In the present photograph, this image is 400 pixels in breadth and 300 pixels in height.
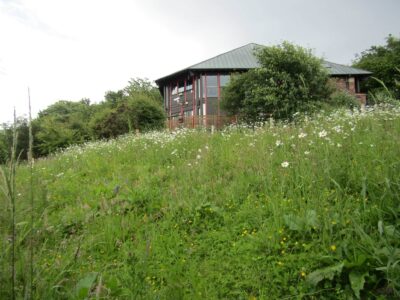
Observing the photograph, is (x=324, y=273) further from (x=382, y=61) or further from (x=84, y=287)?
(x=382, y=61)

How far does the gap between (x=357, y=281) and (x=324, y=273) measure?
0.20 meters

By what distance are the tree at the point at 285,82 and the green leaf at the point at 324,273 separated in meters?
13.9

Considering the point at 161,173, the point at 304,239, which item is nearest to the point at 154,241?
A: the point at 304,239

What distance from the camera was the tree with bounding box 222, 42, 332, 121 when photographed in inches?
622

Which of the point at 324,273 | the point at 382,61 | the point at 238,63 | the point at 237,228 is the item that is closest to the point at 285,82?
the point at 238,63

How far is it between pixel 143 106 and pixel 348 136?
14.4m

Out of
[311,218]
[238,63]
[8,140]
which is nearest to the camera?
[8,140]

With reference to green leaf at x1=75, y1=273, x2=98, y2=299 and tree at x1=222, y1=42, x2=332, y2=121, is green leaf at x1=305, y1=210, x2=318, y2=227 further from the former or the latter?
tree at x1=222, y1=42, x2=332, y2=121

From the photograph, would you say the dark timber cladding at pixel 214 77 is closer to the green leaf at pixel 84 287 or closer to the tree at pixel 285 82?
the tree at pixel 285 82

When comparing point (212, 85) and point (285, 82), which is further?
point (212, 85)

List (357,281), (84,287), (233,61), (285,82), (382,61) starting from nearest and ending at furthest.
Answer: (84,287) → (357,281) → (285,82) → (233,61) → (382,61)

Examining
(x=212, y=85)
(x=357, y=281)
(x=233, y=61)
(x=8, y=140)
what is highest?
(x=233, y=61)

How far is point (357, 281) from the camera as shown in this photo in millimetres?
1953

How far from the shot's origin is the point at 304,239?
98.5 inches
